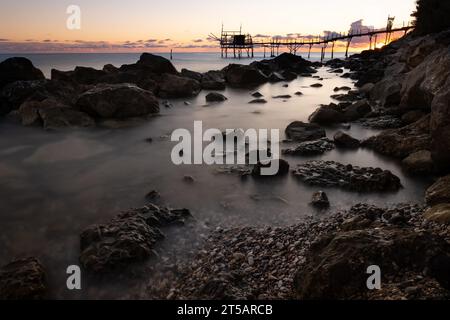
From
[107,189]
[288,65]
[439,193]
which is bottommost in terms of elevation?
[107,189]

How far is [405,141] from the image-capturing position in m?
11.4

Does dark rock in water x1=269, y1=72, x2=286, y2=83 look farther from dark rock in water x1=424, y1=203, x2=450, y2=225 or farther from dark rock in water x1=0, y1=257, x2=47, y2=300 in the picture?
dark rock in water x1=0, y1=257, x2=47, y2=300

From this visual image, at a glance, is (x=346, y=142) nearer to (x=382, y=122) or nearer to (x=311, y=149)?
(x=311, y=149)

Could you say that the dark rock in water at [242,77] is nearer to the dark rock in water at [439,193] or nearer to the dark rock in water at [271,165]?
the dark rock in water at [271,165]

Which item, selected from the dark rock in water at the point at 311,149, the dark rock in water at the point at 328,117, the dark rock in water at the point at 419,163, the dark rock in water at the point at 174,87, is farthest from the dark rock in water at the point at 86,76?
the dark rock in water at the point at 419,163

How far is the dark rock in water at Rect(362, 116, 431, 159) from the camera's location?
1096 centimetres

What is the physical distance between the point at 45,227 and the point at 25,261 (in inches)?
69.9

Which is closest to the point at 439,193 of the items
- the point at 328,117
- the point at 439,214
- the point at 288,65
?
the point at 439,214

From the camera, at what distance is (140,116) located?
1961 cm

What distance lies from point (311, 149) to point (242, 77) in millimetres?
27571

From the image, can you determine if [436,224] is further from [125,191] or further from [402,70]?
[402,70]

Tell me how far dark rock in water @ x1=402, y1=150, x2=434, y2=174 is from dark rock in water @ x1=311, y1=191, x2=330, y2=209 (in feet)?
11.1

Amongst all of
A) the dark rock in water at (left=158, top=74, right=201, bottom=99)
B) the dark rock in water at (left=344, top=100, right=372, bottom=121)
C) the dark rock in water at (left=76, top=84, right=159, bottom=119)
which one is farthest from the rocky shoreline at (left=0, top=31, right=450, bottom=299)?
the dark rock in water at (left=158, top=74, right=201, bottom=99)
